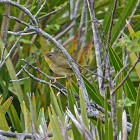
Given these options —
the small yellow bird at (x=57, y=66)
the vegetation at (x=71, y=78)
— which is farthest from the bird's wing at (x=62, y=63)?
the vegetation at (x=71, y=78)

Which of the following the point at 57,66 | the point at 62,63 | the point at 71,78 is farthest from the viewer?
the point at 62,63

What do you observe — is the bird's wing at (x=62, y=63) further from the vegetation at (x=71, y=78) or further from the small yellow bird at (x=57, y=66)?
the vegetation at (x=71, y=78)

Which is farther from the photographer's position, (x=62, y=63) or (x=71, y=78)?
(x=62, y=63)

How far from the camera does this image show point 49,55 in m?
5.00

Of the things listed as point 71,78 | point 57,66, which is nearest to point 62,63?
point 57,66

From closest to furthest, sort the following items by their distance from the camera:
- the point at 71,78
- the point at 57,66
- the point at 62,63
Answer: the point at 71,78 < the point at 57,66 < the point at 62,63

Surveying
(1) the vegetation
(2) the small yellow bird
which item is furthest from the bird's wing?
(1) the vegetation

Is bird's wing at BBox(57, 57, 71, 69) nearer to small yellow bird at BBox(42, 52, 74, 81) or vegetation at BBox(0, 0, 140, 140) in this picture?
small yellow bird at BBox(42, 52, 74, 81)

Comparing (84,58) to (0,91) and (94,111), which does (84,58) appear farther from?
(94,111)

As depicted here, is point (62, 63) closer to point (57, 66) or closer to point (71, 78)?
point (57, 66)

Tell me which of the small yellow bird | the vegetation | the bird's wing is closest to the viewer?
the vegetation

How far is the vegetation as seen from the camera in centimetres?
202

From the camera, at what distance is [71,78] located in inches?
188

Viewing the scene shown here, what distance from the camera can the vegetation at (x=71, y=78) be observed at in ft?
6.63
